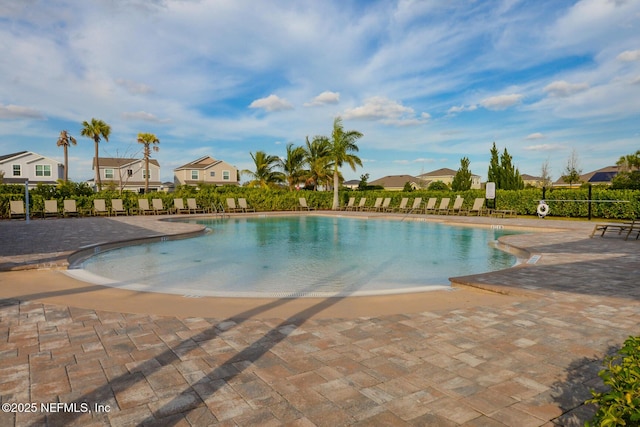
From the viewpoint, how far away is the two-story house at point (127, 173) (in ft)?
156

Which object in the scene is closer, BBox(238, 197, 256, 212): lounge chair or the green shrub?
the green shrub

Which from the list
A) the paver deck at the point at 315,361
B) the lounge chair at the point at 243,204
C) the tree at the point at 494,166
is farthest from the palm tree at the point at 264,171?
the paver deck at the point at 315,361

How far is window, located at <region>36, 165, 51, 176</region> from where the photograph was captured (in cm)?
4389

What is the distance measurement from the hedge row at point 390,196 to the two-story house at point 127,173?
2335cm

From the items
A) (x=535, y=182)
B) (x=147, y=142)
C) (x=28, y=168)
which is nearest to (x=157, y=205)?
(x=147, y=142)

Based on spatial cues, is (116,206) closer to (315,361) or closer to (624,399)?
(315,361)

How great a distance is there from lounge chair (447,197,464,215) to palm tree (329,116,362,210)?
27.7 feet

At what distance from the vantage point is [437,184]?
48.9 m

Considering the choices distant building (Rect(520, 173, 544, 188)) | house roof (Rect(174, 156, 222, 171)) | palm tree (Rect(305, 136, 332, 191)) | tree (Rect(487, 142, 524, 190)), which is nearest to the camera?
tree (Rect(487, 142, 524, 190))

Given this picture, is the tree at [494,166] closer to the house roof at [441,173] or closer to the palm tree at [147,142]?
the palm tree at [147,142]

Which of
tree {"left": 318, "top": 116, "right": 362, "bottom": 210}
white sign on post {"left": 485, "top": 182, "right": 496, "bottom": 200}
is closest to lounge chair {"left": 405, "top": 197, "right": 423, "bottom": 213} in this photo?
white sign on post {"left": 485, "top": 182, "right": 496, "bottom": 200}

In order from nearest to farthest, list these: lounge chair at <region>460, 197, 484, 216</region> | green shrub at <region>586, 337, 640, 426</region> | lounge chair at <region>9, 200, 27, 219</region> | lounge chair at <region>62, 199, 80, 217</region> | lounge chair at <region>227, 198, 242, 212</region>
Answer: green shrub at <region>586, 337, 640, 426</region> < lounge chair at <region>9, 200, 27, 219</region> < lounge chair at <region>62, 199, 80, 217</region> < lounge chair at <region>460, 197, 484, 216</region> < lounge chair at <region>227, 198, 242, 212</region>

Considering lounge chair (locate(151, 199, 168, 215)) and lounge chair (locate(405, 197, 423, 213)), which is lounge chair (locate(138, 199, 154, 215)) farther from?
lounge chair (locate(405, 197, 423, 213))

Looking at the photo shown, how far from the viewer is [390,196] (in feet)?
86.8
